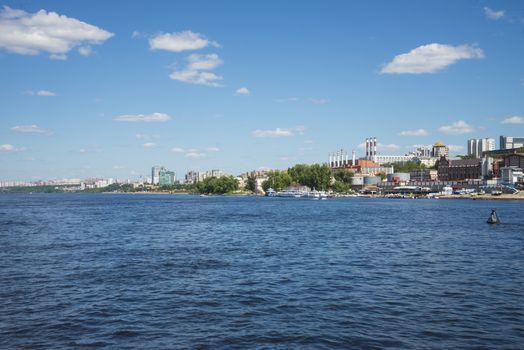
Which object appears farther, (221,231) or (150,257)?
(221,231)

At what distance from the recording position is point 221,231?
51219mm

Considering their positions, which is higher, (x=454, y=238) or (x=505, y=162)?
(x=505, y=162)

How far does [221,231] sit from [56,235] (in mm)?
15399

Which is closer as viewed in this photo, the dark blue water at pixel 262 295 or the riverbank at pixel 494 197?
the dark blue water at pixel 262 295

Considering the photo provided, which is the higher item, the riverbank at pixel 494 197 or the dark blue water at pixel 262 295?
the riverbank at pixel 494 197

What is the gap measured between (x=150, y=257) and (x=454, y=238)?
26.4 meters

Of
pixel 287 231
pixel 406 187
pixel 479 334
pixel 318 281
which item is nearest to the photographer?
pixel 479 334

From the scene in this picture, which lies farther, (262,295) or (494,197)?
(494,197)

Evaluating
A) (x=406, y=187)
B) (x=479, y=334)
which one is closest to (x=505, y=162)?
(x=406, y=187)

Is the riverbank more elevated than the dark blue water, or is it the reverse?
the riverbank

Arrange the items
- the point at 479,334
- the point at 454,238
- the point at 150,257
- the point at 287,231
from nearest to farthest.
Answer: the point at 479,334 < the point at 150,257 < the point at 454,238 < the point at 287,231

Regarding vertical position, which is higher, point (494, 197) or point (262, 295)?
point (494, 197)

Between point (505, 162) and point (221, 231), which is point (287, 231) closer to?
point (221, 231)

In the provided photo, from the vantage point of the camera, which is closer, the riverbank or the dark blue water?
the dark blue water
